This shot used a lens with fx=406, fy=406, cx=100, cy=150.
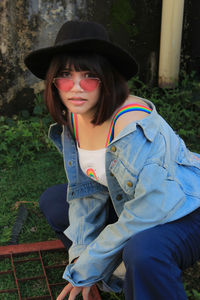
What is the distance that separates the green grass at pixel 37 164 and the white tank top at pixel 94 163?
2.24 feet

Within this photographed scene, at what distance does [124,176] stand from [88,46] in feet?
1.95

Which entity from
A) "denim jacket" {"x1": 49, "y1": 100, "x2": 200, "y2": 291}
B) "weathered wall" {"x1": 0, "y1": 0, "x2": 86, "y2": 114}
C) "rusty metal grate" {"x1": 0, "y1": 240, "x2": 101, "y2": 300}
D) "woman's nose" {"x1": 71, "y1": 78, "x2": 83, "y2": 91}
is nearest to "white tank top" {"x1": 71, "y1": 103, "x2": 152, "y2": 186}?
"denim jacket" {"x1": 49, "y1": 100, "x2": 200, "y2": 291}

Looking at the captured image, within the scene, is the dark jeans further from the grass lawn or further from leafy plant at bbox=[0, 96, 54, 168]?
leafy plant at bbox=[0, 96, 54, 168]

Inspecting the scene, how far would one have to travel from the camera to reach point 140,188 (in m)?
1.74

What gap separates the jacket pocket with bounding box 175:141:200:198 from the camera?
1919 millimetres

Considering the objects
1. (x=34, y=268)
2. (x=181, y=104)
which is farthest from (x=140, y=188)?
(x=181, y=104)

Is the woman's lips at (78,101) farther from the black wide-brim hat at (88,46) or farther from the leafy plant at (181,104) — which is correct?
the leafy plant at (181,104)

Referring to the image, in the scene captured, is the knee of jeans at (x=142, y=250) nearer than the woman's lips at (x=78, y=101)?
Yes

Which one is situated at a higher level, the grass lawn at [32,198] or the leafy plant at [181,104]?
the leafy plant at [181,104]

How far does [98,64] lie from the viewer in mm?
1828

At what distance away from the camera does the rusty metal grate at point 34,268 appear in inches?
93.0

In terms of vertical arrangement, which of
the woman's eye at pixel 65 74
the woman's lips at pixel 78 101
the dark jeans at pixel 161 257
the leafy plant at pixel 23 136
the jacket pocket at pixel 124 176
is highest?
the woman's eye at pixel 65 74

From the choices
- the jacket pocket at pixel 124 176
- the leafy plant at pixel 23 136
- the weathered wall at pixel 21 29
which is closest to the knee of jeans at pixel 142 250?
the jacket pocket at pixel 124 176

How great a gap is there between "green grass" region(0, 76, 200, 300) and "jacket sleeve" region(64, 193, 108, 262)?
37 cm
